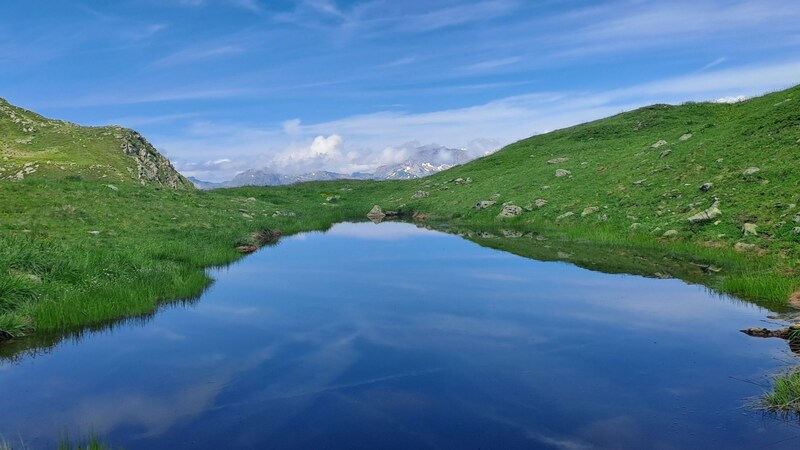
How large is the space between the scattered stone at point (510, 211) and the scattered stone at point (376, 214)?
19.3 m

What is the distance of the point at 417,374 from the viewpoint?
13367 millimetres

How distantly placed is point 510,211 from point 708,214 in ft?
72.0

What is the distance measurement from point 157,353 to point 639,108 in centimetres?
9704

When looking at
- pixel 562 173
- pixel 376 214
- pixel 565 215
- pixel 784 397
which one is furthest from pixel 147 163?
pixel 784 397

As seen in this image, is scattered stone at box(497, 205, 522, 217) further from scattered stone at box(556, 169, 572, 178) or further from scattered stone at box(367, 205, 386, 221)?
scattered stone at box(367, 205, 386, 221)

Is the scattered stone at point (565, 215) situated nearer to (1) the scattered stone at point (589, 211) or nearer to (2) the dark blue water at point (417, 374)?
(1) the scattered stone at point (589, 211)

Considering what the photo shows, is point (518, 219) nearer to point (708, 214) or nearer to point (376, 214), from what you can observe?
point (708, 214)

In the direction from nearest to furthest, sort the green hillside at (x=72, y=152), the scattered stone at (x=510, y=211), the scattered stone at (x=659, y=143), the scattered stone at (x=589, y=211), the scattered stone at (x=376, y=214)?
the scattered stone at (x=589, y=211) < the scattered stone at (x=510, y=211) < the scattered stone at (x=659, y=143) < the green hillside at (x=72, y=152) < the scattered stone at (x=376, y=214)

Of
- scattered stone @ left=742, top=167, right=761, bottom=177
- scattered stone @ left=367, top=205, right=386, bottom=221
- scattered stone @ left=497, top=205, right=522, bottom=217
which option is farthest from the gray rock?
scattered stone @ left=367, top=205, right=386, bottom=221

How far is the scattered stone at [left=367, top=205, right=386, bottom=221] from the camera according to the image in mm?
69219

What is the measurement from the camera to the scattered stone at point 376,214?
6922cm

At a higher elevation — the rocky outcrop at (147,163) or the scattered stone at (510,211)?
the rocky outcrop at (147,163)

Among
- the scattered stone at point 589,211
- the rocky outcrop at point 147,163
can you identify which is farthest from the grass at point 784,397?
Result: the rocky outcrop at point 147,163

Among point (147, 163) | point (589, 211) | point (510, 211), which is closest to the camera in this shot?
point (589, 211)
